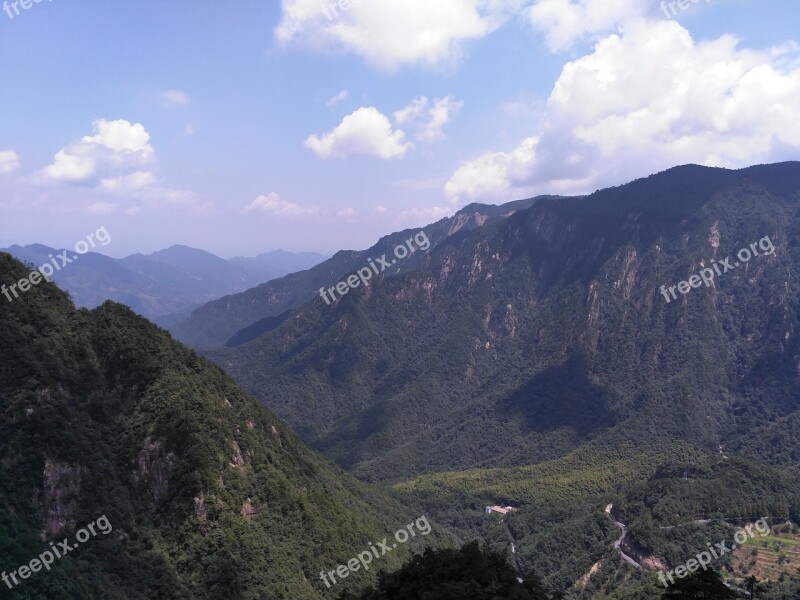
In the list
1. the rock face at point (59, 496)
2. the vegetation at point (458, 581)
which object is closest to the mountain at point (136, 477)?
the rock face at point (59, 496)

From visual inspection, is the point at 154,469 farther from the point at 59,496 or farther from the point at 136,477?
the point at 59,496

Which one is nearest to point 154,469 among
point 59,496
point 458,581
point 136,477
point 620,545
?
point 136,477

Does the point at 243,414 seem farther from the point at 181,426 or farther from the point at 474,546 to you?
the point at 474,546

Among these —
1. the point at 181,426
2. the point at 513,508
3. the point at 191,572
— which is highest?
the point at 181,426

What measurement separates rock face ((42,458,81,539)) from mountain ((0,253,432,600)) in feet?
0.47

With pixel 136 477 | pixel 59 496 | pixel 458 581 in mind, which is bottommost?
pixel 458 581

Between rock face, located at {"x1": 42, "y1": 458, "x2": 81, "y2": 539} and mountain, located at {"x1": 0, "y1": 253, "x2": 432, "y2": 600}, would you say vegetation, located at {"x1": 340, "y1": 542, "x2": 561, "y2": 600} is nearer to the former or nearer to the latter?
mountain, located at {"x1": 0, "y1": 253, "x2": 432, "y2": 600}

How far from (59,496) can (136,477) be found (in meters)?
14.1

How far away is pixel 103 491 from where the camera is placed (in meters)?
75.4

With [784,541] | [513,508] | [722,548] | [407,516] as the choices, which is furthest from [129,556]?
[513,508]

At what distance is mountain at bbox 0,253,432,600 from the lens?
67312mm

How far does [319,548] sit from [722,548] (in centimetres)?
8309

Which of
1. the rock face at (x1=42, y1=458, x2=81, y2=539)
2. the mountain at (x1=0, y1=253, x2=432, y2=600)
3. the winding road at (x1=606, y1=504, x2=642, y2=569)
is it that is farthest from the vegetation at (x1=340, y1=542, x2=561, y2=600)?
the winding road at (x1=606, y1=504, x2=642, y2=569)

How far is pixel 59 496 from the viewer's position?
6944 centimetres
